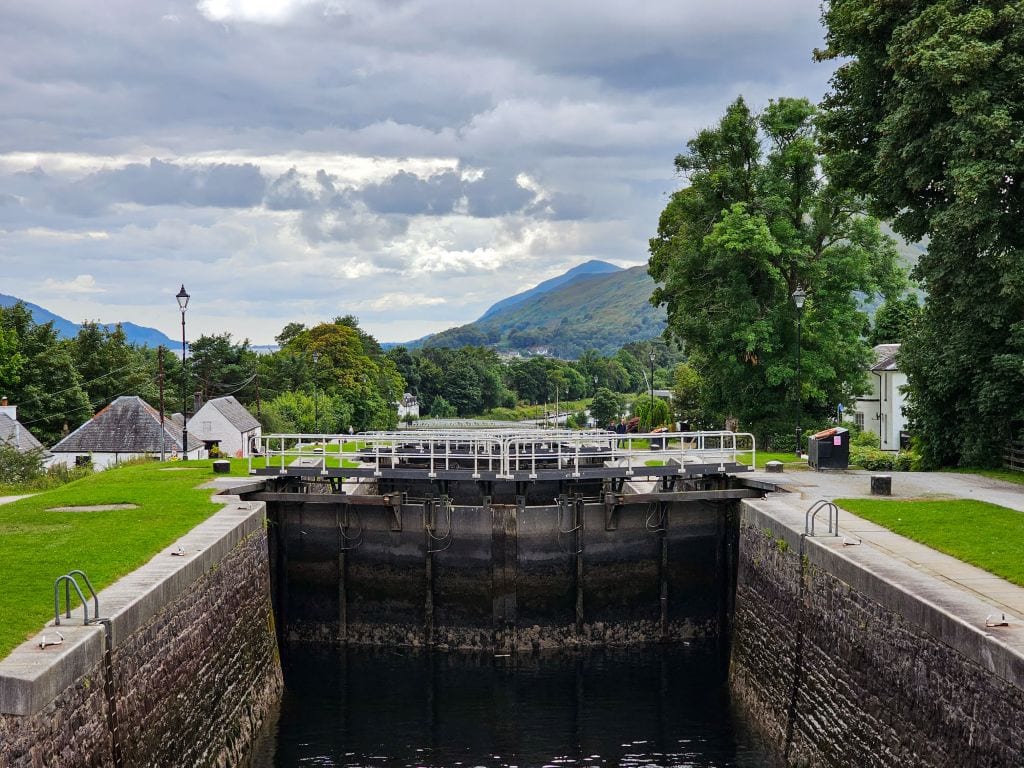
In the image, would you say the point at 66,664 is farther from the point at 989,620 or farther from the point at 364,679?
the point at 364,679

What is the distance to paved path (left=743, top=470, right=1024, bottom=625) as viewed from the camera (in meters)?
15.4

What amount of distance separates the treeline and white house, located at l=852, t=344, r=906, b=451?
108 feet

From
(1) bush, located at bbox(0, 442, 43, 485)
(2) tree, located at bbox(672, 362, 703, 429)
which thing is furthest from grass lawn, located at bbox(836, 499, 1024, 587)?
(2) tree, located at bbox(672, 362, 703, 429)

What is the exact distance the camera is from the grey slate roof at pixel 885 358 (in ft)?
201

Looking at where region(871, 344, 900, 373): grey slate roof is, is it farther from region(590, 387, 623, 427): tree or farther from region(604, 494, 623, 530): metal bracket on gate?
region(590, 387, 623, 427): tree

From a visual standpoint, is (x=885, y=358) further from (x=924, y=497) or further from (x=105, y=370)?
(x=105, y=370)

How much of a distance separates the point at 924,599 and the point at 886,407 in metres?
50.6

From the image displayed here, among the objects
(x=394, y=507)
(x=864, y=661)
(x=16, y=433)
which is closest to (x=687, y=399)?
(x=16, y=433)

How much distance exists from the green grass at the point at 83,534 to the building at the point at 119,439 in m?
27.1

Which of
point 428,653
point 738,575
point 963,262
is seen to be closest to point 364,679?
point 428,653

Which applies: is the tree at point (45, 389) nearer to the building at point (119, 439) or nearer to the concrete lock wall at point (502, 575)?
the building at point (119, 439)

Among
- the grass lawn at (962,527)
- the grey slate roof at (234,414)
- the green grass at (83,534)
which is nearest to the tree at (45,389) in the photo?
the grey slate roof at (234,414)

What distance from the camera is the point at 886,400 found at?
205 feet

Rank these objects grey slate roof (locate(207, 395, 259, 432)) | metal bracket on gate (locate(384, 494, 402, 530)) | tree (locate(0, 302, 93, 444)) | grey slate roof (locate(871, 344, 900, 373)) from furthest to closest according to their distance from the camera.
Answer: tree (locate(0, 302, 93, 444)) → grey slate roof (locate(207, 395, 259, 432)) → grey slate roof (locate(871, 344, 900, 373)) → metal bracket on gate (locate(384, 494, 402, 530))
